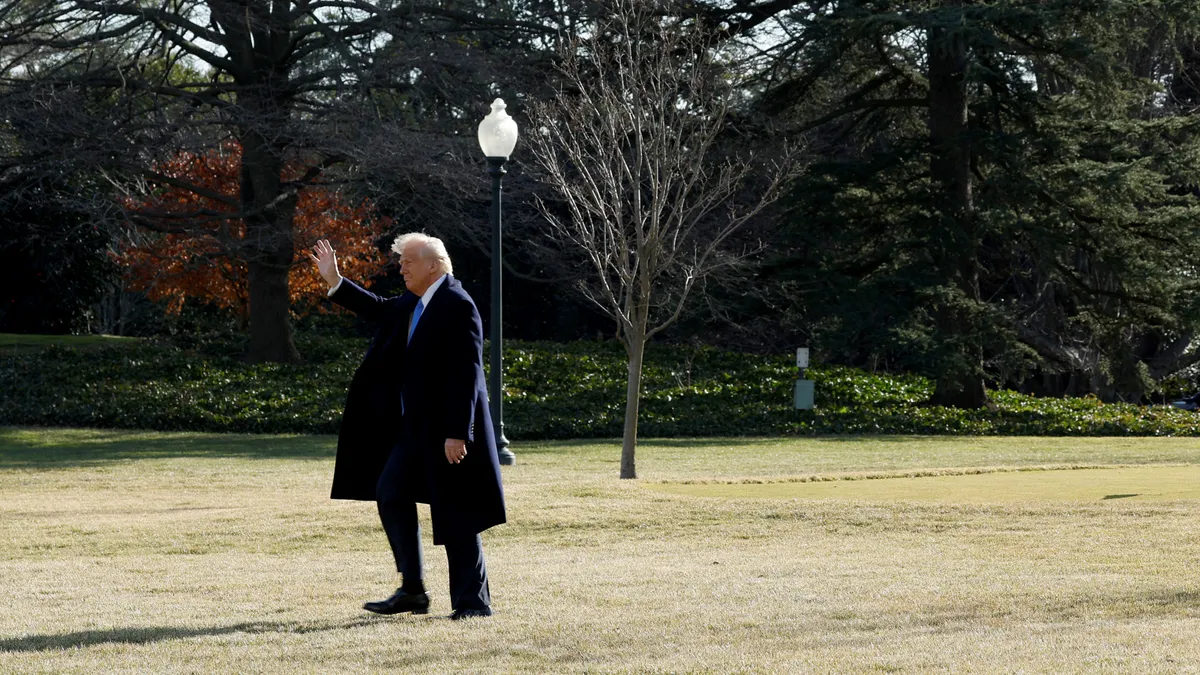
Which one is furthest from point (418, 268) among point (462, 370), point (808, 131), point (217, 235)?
point (808, 131)

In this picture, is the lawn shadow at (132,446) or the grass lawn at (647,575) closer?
the grass lawn at (647,575)

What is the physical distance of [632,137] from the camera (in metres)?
22.9

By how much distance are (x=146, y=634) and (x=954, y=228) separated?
19.2 m

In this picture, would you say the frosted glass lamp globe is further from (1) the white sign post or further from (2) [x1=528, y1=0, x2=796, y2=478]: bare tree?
(1) the white sign post

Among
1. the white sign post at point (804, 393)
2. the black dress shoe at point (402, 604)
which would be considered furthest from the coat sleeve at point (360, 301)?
the white sign post at point (804, 393)

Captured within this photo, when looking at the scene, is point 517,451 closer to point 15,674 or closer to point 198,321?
point 15,674

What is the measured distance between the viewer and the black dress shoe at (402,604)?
6.64 metres

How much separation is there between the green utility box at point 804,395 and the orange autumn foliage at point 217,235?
842 centimetres

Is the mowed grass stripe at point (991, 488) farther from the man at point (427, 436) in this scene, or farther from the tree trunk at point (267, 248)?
the tree trunk at point (267, 248)

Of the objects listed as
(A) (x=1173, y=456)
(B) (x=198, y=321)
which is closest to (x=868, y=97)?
(A) (x=1173, y=456)

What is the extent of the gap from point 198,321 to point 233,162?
29.2 ft

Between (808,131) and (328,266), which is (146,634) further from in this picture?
(808,131)

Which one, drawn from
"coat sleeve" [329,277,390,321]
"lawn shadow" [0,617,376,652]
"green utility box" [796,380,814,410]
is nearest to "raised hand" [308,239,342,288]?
"coat sleeve" [329,277,390,321]

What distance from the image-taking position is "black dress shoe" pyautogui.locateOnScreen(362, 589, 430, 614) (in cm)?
664
